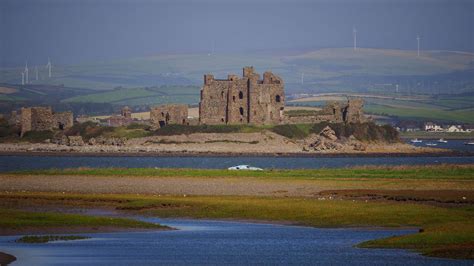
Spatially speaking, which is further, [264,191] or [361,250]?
[264,191]

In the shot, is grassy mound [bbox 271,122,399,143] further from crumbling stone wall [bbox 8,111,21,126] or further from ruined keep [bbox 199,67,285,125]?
Answer: crumbling stone wall [bbox 8,111,21,126]

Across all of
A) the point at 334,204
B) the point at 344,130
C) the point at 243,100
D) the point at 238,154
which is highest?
the point at 243,100

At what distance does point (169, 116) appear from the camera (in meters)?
128

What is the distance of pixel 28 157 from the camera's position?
365ft

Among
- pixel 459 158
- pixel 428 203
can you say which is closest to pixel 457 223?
pixel 428 203

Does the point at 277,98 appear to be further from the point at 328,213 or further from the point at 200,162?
the point at 328,213

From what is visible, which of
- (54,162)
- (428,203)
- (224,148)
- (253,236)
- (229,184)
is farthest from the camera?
(224,148)

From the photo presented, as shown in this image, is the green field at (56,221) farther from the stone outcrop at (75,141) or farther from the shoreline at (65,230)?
the stone outcrop at (75,141)

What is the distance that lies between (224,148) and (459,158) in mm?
21934

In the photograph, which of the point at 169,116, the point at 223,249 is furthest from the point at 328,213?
the point at 169,116

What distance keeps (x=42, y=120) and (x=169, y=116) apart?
1288 cm

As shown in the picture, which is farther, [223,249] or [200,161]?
[200,161]

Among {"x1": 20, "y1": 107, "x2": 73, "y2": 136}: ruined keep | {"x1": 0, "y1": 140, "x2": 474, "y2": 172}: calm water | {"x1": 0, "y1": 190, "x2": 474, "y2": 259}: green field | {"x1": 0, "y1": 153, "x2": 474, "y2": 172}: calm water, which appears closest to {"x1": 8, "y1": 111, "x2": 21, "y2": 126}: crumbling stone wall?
{"x1": 20, "y1": 107, "x2": 73, "y2": 136}: ruined keep

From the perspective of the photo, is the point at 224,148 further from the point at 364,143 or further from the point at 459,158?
the point at 459,158
